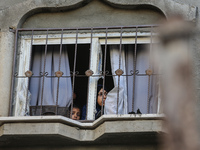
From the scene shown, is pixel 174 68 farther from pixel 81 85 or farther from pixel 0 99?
pixel 81 85

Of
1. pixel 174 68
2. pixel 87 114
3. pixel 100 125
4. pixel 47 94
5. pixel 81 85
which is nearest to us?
pixel 174 68

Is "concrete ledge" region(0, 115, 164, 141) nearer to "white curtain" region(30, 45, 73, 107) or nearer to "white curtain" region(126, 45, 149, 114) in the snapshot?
"white curtain" region(126, 45, 149, 114)

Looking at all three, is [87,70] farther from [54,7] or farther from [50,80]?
[54,7]

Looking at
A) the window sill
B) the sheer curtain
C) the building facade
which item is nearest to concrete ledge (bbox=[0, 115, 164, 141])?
the window sill

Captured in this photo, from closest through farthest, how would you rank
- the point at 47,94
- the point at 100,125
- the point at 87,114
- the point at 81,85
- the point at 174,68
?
the point at 174,68, the point at 100,125, the point at 87,114, the point at 47,94, the point at 81,85

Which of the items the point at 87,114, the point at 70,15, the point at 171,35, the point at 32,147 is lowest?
the point at 32,147

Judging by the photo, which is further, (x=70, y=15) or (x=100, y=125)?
(x=70, y=15)

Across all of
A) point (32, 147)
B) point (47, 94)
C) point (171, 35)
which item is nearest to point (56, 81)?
point (47, 94)

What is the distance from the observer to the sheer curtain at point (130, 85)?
20.5 ft

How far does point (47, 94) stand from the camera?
21.8 feet

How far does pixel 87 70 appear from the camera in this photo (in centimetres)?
628

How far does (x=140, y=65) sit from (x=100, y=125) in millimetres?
1308

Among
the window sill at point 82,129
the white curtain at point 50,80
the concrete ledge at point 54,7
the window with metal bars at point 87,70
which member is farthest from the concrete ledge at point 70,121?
the concrete ledge at point 54,7

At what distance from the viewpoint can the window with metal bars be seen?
6.28 m
